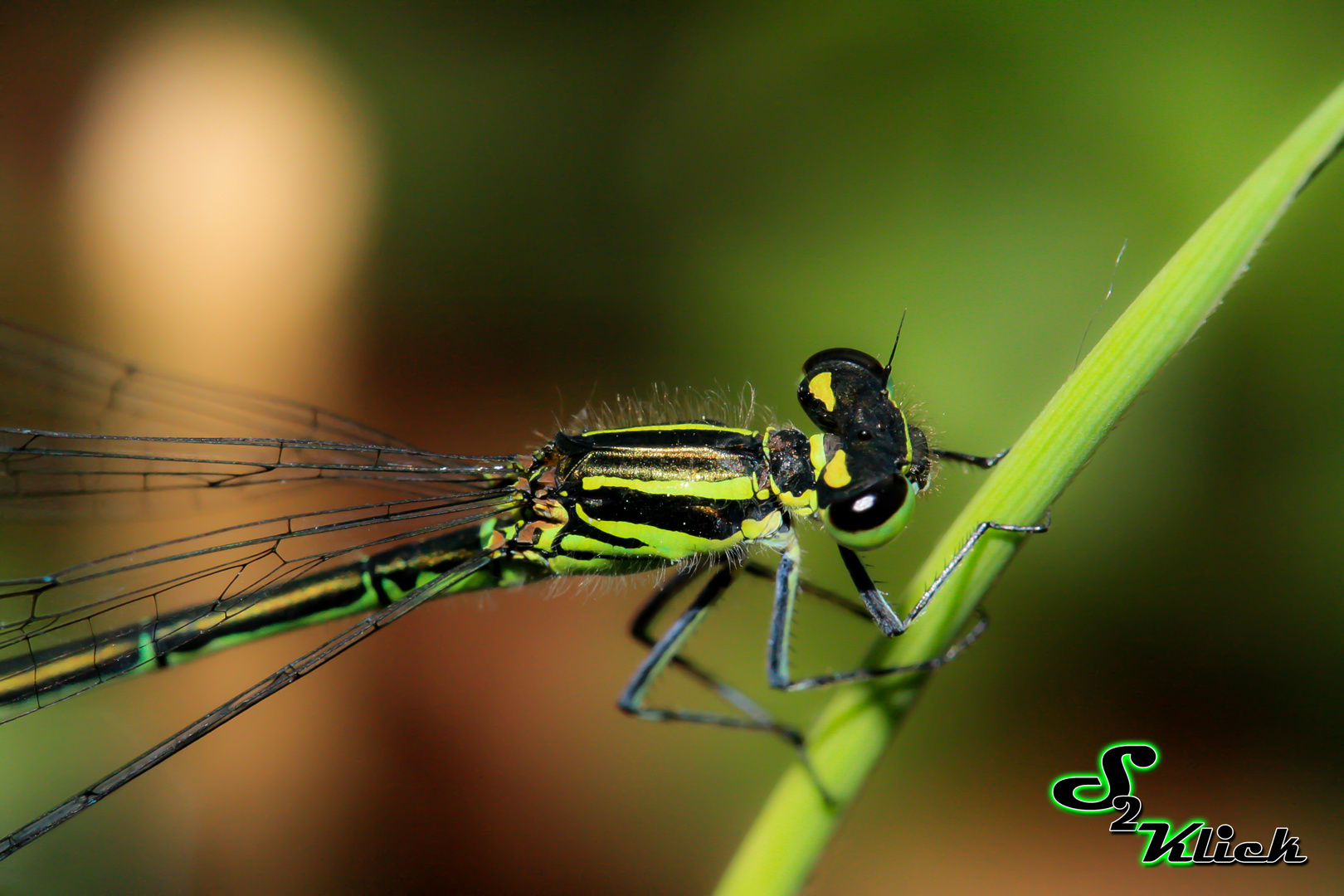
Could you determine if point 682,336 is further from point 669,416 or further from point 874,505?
point 874,505

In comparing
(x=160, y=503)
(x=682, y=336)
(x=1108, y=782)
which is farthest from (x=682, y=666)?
(x=160, y=503)

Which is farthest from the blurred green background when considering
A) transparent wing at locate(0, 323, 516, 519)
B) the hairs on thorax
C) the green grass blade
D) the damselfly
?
the hairs on thorax

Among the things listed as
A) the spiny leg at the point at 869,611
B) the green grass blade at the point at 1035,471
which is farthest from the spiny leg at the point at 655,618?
the green grass blade at the point at 1035,471

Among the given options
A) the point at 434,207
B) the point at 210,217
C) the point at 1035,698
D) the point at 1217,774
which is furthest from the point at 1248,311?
the point at 210,217

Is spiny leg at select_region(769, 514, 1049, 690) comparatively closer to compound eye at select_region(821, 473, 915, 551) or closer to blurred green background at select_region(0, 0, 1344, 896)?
compound eye at select_region(821, 473, 915, 551)

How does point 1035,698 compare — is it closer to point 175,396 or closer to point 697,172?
point 697,172

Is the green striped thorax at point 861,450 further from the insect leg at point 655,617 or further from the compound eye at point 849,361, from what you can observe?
the insect leg at point 655,617
